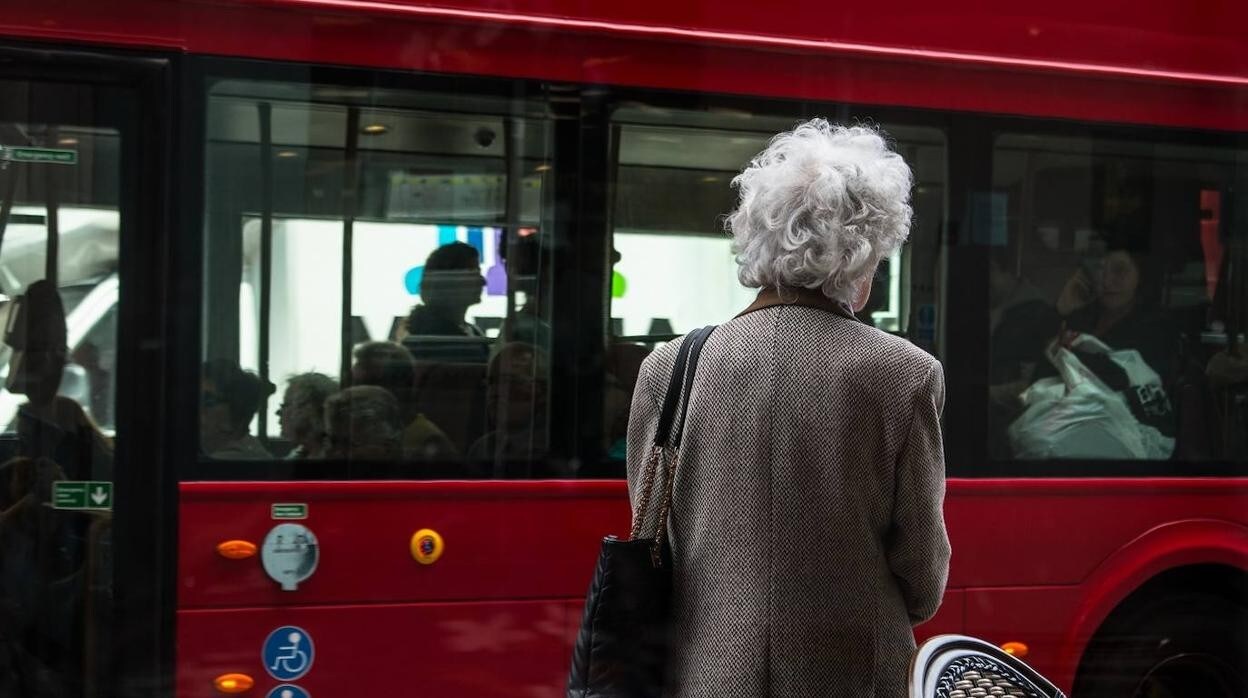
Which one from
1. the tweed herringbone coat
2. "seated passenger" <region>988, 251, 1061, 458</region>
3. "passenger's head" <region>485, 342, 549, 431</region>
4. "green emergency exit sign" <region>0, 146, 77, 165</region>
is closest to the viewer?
the tweed herringbone coat

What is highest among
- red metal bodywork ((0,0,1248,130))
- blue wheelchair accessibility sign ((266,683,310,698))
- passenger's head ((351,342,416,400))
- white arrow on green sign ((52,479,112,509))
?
red metal bodywork ((0,0,1248,130))

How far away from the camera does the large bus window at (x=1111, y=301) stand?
4.55 meters

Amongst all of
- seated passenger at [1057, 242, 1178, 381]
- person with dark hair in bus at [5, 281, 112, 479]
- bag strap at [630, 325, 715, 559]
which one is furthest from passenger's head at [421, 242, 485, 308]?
seated passenger at [1057, 242, 1178, 381]

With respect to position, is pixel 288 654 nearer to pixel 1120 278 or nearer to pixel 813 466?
pixel 813 466

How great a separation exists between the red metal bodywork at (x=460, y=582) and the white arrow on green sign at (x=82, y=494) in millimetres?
238

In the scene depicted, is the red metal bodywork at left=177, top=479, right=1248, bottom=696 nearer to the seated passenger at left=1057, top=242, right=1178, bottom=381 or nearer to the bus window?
the bus window

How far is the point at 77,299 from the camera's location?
3799 millimetres

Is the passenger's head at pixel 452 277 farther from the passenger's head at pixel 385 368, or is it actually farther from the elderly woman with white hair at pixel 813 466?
the elderly woman with white hair at pixel 813 466

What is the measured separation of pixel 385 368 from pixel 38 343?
0.96 meters

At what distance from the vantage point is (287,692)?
3.82 m

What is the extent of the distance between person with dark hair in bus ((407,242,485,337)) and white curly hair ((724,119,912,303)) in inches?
76.3

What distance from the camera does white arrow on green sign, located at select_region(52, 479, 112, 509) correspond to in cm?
380

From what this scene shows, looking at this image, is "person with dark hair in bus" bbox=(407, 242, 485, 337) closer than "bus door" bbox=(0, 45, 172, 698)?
No

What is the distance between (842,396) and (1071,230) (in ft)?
9.16
